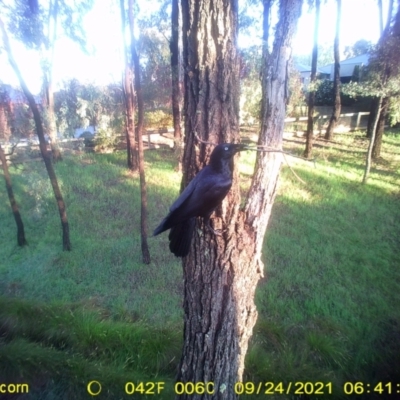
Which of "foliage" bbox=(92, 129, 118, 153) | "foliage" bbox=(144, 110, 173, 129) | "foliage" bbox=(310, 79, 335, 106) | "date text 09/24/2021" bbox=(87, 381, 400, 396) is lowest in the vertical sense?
"date text 09/24/2021" bbox=(87, 381, 400, 396)

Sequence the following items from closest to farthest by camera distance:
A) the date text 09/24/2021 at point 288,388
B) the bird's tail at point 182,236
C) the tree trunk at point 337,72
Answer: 1. the bird's tail at point 182,236
2. the date text 09/24/2021 at point 288,388
3. the tree trunk at point 337,72

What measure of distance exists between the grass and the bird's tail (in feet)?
6.57

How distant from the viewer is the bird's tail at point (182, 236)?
2242mm

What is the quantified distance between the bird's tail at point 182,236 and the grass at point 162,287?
78.9 inches

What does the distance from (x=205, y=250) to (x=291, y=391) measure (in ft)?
9.88

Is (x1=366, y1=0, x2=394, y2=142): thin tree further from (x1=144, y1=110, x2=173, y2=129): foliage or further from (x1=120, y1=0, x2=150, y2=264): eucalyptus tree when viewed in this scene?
(x1=144, y1=110, x2=173, y2=129): foliage

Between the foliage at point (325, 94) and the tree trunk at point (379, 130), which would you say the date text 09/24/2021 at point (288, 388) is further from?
the foliage at point (325, 94)

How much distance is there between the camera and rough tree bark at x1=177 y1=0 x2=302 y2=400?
7.02ft

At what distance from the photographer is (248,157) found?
1293 centimetres

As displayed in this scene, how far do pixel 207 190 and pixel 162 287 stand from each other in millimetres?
4990

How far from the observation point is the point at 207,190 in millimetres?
2062

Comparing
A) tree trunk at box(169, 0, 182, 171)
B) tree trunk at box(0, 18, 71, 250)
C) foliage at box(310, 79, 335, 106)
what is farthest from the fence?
tree trunk at box(0, 18, 71, 250)

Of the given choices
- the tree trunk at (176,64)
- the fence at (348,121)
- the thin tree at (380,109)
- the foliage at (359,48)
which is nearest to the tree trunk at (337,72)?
the foliage at (359,48)

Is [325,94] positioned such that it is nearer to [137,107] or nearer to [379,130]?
[379,130]
